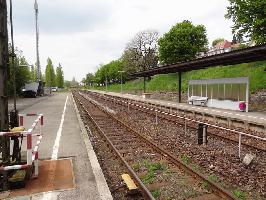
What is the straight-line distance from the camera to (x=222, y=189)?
6.21 m

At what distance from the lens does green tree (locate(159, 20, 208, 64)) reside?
183ft

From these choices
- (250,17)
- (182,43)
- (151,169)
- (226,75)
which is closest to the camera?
(151,169)

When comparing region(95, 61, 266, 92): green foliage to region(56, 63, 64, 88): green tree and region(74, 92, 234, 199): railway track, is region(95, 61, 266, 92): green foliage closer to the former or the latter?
region(74, 92, 234, 199): railway track

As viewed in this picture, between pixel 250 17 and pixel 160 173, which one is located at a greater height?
pixel 250 17

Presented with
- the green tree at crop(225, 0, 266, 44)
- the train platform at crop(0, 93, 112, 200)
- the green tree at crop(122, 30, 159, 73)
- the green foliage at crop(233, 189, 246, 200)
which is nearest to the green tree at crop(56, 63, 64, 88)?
the green tree at crop(122, 30, 159, 73)

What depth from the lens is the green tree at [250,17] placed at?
2752 cm

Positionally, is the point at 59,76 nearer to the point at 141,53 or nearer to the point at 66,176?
the point at 141,53

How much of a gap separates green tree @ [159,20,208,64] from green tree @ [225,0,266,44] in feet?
75.0

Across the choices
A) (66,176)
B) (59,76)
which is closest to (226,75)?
(66,176)

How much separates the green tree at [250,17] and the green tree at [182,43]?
22.9 m

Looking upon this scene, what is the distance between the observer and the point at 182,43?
5506 centimetres

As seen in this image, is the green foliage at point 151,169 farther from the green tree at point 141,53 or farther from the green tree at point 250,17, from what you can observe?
the green tree at point 141,53

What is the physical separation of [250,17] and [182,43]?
26.1m

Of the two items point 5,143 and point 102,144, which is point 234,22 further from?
point 5,143
